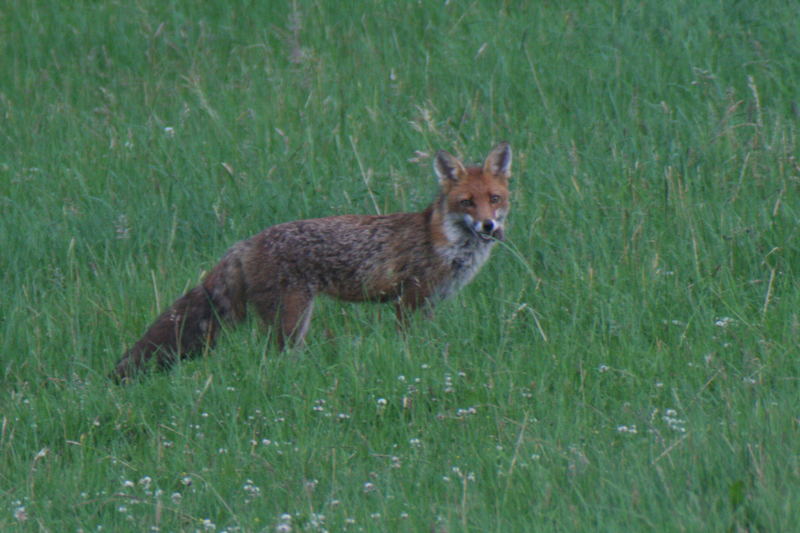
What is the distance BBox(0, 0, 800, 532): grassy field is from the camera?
4730mm

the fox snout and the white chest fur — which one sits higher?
the fox snout

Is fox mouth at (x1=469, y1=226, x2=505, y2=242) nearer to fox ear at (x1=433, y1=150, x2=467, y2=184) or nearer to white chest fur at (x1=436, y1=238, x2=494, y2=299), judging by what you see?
white chest fur at (x1=436, y1=238, x2=494, y2=299)

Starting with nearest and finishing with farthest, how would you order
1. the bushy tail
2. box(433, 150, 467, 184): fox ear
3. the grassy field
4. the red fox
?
the grassy field < the bushy tail < the red fox < box(433, 150, 467, 184): fox ear

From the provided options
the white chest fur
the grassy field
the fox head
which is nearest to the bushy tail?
the grassy field

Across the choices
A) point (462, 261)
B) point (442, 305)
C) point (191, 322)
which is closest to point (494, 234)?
point (462, 261)

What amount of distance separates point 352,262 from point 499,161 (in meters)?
1.28

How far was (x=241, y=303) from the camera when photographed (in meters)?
7.19

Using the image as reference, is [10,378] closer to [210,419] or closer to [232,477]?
[210,419]

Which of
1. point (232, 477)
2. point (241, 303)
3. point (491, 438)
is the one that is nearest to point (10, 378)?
point (241, 303)

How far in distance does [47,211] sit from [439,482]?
201 inches

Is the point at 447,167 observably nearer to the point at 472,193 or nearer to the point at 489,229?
the point at 472,193

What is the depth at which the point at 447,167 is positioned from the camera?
25.4 ft

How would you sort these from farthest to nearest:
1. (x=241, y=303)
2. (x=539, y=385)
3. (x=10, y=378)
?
(x=241, y=303), (x=10, y=378), (x=539, y=385)

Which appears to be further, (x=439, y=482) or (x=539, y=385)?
(x=539, y=385)
